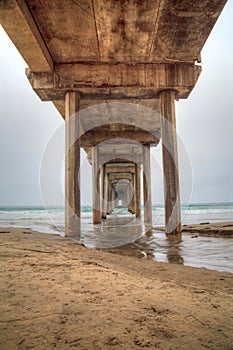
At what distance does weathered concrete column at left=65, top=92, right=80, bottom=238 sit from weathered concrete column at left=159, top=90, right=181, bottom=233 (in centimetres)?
254

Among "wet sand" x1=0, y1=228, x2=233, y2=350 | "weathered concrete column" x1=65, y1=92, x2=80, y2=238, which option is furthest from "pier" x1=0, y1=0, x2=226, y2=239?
"wet sand" x1=0, y1=228, x2=233, y2=350

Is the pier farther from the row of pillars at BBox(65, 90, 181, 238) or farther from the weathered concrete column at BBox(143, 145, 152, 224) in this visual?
the weathered concrete column at BBox(143, 145, 152, 224)

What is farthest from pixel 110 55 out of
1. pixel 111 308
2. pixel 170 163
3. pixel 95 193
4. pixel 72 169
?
pixel 95 193

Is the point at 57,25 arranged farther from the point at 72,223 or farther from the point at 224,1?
the point at 72,223

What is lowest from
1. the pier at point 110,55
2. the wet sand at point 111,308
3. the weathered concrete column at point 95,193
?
the wet sand at point 111,308

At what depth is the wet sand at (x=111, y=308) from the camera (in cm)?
129

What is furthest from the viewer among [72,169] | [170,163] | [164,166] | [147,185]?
[147,185]

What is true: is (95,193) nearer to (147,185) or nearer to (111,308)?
(147,185)

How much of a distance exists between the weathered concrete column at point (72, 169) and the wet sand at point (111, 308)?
3923 millimetres

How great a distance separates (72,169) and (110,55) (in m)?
3.19

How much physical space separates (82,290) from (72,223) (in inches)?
188

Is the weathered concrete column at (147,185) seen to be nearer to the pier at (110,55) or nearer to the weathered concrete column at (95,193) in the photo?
the weathered concrete column at (95,193)

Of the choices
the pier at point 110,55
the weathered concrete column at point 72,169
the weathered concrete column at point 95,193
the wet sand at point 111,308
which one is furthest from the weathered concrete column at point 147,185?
the wet sand at point 111,308

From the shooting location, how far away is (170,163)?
7148mm
